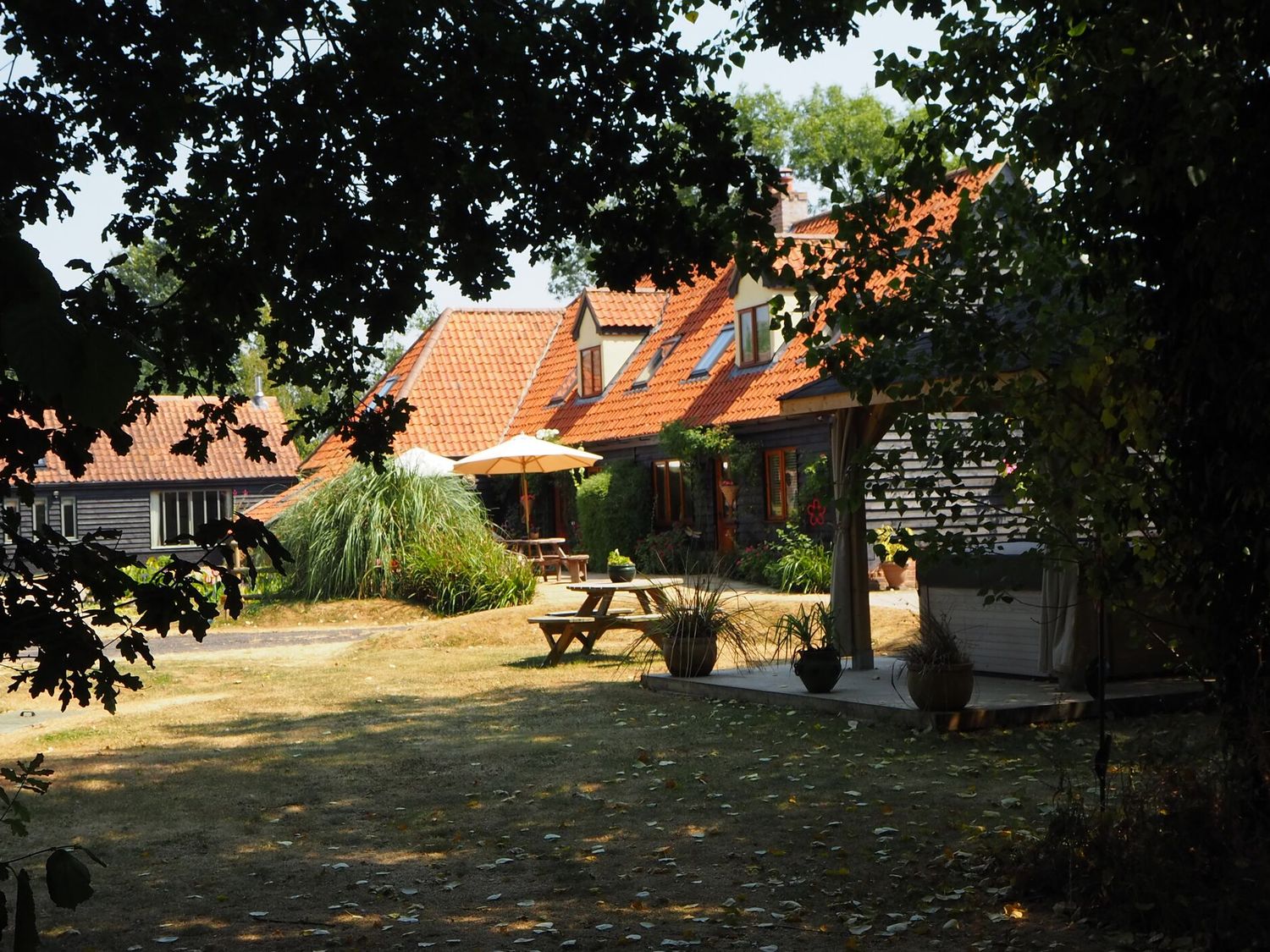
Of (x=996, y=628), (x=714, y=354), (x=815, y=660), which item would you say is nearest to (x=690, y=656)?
(x=815, y=660)

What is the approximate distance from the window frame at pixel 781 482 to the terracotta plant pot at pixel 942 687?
13437 millimetres

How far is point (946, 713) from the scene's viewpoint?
375 inches

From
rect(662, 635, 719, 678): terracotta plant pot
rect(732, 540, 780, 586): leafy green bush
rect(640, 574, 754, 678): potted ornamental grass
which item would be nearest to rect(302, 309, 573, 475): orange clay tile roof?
rect(732, 540, 780, 586): leafy green bush

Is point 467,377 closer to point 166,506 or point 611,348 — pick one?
point 611,348

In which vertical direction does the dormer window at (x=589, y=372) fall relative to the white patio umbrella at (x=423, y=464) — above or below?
above

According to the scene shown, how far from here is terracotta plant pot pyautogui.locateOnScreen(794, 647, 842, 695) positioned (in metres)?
10.9

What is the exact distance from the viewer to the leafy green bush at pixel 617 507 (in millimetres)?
26750

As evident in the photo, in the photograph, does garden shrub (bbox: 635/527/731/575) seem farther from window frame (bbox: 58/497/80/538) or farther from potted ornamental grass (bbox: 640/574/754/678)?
window frame (bbox: 58/497/80/538)

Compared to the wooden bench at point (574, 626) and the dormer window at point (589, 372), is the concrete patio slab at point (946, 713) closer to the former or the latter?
the wooden bench at point (574, 626)

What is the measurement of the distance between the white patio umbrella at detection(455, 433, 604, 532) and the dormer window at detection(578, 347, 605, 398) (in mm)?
5859

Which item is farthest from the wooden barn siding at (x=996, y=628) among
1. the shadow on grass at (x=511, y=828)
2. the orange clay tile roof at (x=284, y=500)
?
the orange clay tile roof at (x=284, y=500)

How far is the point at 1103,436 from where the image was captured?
5.49m

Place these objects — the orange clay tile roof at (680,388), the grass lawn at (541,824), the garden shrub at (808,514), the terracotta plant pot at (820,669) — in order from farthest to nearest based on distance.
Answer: the orange clay tile roof at (680,388)
the garden shrub at (808,514)
the terracotta plant pot at (820,669)
the grass lawn at (541,824)

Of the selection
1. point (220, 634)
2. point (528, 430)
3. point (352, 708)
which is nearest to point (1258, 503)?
point (352, 708)
